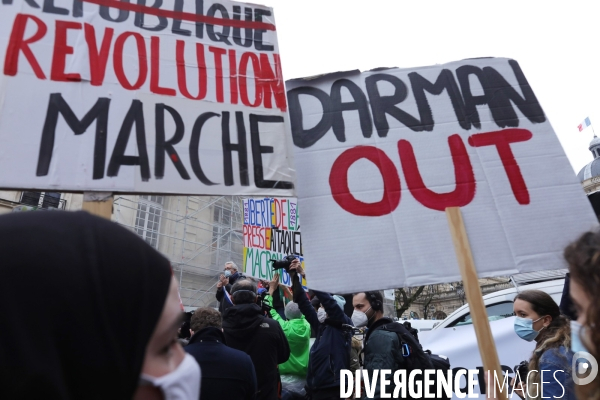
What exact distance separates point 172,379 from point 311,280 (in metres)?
1.29

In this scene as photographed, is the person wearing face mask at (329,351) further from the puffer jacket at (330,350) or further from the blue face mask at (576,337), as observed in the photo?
the blue face mask at (576,337)

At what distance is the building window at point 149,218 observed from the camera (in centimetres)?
1750

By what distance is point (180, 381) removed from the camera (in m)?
0.89

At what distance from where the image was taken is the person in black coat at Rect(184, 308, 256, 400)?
2600 mm

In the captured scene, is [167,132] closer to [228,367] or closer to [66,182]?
[66,182]

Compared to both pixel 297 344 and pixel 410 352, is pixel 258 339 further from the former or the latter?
pixel 410 352

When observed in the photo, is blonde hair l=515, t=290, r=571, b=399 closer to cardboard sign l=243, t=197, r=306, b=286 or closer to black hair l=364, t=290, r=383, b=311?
black hair l=364, t=290, r=383, b=311

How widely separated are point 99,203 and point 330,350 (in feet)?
7.27

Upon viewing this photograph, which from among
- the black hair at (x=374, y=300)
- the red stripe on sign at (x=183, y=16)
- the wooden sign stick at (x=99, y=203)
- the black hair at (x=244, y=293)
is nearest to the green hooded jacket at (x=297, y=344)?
the black hair at (x=244, y=293)

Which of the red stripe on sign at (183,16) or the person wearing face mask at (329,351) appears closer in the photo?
the red stripe on sign at (183,16)

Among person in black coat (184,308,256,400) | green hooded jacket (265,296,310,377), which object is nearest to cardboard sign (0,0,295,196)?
person in black coat (184,308,256,400)

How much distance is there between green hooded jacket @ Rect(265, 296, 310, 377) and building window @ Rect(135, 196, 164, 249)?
1421 centimetres

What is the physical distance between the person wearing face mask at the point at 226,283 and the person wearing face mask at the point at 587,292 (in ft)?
12.1

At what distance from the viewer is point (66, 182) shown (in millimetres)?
1998
